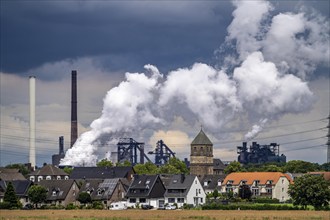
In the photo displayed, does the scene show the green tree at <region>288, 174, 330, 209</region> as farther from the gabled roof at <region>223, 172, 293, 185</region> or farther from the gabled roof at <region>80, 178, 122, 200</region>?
the gabled roof at <region>223, 172, 293, 185</region>

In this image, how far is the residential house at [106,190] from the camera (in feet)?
421

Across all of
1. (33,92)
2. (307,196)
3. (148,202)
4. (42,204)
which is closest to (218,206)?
(307,196)

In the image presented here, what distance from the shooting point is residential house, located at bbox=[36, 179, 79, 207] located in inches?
5059

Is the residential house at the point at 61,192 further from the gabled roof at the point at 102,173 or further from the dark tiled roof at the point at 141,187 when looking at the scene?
the gabled roof at the point at 102,173

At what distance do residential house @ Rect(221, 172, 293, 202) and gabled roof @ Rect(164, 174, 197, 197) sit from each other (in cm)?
1856

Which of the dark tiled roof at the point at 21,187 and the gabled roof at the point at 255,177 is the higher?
the gabled roof at the point at 255,177

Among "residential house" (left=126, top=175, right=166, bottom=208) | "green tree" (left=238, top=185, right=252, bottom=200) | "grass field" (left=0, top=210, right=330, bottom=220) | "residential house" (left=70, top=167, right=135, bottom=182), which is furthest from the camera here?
"residential house" (left=70, top=167, right=135, bottom=182)

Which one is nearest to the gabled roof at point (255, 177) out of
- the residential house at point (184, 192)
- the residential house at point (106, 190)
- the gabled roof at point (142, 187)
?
the residential house at point (184, 192)

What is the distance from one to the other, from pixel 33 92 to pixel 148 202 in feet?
263

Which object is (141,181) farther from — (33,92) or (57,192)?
(33,92)

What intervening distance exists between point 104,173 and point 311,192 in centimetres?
7492

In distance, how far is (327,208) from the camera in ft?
314

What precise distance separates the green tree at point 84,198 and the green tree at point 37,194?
592 centimetres

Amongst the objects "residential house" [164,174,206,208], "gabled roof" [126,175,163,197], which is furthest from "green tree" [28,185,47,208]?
"residential house" [164,174,206,208]
